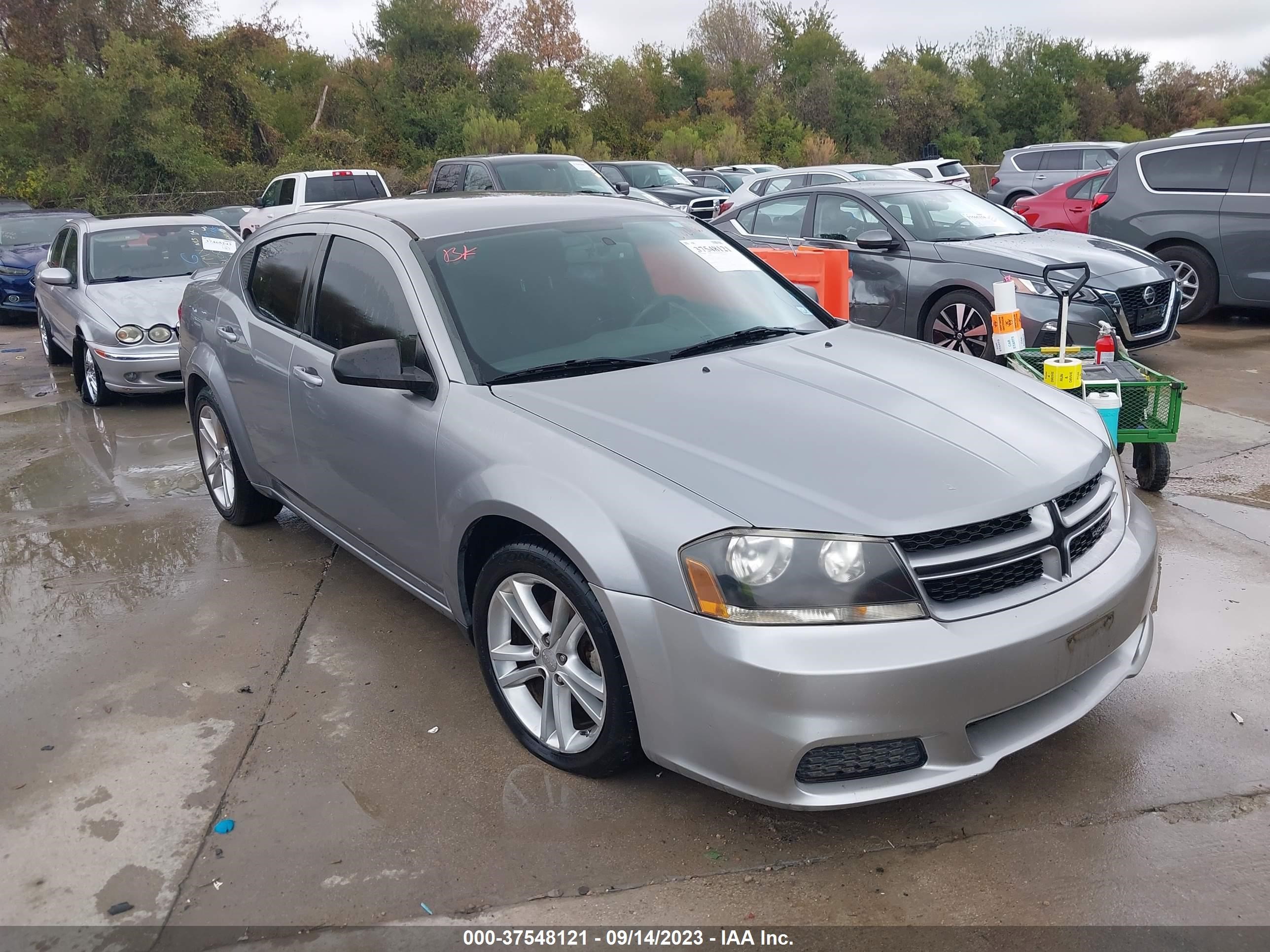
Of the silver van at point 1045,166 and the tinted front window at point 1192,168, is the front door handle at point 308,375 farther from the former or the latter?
the silver van at point 1045,166

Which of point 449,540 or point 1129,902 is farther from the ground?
point 449,540

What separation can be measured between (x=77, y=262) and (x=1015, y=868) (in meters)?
9.57

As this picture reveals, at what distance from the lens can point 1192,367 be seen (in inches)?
345

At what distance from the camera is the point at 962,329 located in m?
8.11

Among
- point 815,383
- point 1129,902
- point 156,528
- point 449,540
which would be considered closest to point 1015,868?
point 1129,902

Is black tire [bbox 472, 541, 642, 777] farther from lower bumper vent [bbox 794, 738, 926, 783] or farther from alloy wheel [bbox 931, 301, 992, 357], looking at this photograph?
alloy wheel [bbox 931, 301, 992, 357]

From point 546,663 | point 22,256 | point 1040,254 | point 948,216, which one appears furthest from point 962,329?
point 22,256

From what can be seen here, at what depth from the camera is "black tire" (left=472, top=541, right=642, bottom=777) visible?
2893 mm

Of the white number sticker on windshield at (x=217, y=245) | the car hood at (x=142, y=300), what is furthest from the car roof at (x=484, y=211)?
the white number sticker on windshield at (x=217, y=245)

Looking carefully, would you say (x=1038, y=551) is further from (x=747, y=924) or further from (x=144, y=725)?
(x=144, y=725)

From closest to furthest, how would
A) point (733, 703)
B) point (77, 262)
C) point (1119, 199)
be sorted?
point (733, 703), point (77, 262), point (1119, 199)

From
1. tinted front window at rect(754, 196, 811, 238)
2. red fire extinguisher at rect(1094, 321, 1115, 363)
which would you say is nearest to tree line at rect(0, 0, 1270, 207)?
tinted front window at rect(754, 196, 811, 238)

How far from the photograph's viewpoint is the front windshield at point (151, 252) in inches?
Answer: 376

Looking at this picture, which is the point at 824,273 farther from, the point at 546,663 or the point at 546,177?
the point at 546,177
